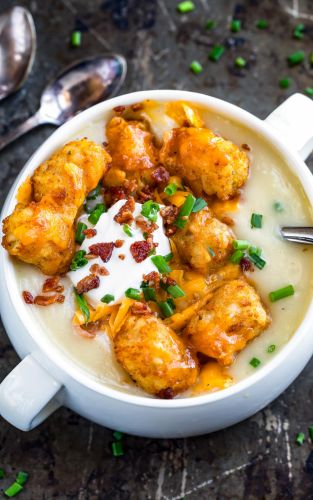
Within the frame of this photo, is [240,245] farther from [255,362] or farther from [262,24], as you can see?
[262,24]

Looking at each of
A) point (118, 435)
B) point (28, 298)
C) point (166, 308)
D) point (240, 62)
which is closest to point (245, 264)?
point (166, 308)

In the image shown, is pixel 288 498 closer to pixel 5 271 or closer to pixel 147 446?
pixel 147 446

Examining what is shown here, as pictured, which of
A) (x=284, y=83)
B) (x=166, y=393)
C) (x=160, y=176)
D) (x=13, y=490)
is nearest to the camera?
(x=166, y=393)

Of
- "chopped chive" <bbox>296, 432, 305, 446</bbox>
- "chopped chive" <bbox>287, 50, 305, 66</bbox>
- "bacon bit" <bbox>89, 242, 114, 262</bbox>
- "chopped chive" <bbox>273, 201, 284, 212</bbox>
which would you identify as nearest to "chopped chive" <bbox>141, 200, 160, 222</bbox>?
"bacon bit" <bbox>89, 242, 114, 262</bbox>

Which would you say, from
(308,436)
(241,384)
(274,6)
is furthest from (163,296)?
(274,6)

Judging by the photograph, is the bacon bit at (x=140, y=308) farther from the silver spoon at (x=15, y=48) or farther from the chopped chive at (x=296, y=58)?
the chopped chive at (x=296, y=58)

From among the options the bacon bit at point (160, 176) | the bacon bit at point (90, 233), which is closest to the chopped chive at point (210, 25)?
the bacon bit at point (160, 176)
